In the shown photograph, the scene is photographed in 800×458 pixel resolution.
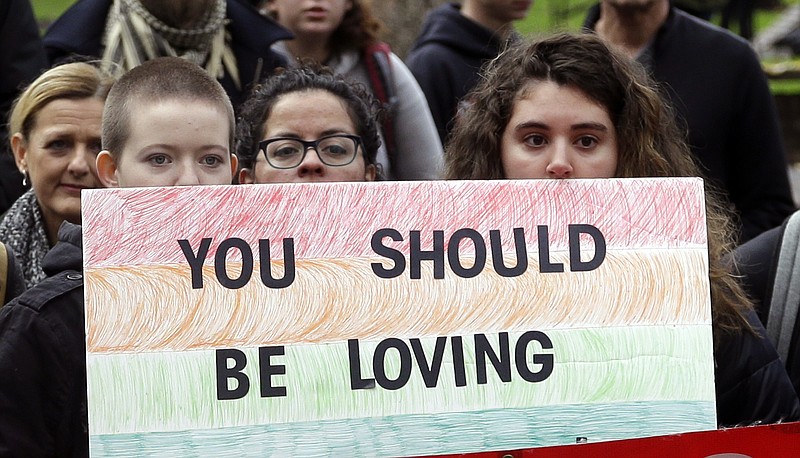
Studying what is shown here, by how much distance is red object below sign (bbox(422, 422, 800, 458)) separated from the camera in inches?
75.9

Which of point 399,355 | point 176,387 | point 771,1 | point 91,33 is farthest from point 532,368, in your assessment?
point 771,1

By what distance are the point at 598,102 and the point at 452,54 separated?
1.57 m

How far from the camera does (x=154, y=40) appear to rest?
3.61 m

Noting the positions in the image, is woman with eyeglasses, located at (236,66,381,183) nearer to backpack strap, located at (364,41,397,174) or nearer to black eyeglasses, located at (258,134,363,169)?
black eyeglasses, located at (258,134,363,169)

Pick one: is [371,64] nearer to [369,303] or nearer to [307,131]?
[307,131]

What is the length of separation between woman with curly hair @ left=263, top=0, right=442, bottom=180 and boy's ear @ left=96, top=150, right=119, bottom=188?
1.28 metres

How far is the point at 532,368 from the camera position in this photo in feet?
6.58

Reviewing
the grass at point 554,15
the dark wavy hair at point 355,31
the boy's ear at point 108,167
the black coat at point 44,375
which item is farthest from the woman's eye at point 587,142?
the grass at point 554,15

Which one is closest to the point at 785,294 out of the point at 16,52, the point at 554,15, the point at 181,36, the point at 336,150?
the point at 336,150

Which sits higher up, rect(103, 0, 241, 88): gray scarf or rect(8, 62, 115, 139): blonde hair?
rect(103, 0, 241, 88): gray scarf

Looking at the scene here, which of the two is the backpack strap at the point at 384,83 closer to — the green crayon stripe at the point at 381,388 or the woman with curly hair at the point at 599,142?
the woman with curly hair at the point at 599,142

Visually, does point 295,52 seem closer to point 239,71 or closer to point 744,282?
point 239,71

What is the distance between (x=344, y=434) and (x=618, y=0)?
255 cm

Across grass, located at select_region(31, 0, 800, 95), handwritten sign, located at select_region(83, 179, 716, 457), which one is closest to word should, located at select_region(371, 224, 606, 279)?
handwritten sign, located at select_region(83, 179, 716, 457)
